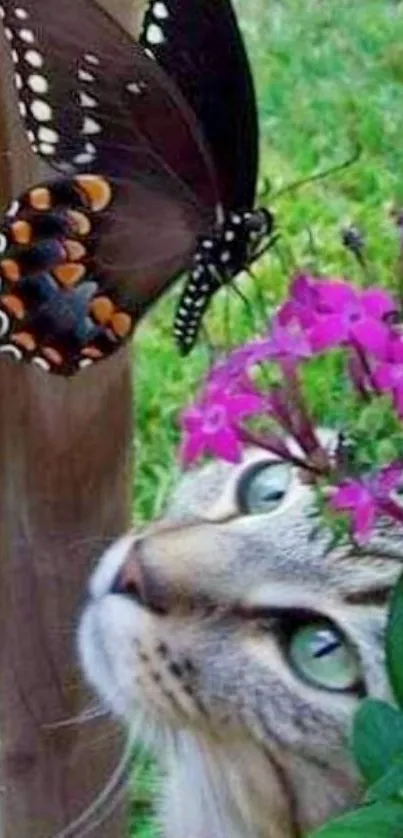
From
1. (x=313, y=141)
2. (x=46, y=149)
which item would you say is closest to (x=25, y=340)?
(x=46, y=149)

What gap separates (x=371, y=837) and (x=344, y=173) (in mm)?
2085

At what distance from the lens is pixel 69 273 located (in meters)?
1.55

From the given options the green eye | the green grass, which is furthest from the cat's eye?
the green grass

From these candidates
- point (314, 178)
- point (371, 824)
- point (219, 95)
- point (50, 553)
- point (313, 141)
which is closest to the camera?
point (371, 824)

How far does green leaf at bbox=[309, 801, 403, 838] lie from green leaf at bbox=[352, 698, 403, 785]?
0.03 meters

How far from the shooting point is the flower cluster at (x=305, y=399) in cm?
135

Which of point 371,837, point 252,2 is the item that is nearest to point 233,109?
point 371,837

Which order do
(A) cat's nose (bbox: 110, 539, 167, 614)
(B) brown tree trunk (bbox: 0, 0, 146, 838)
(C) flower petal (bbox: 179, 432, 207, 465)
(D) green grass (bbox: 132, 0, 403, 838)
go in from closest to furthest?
(C) flower petal (bbox: 179, 432, 207, 465)
(A) cat's nose (bbox: 110, 539, 167, 614)
(B) brown tree trunk (bbox: 0, 0, 146, 838)
(D) green grass (bbox: 132, 0, 403, 838)

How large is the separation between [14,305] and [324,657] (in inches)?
12.3

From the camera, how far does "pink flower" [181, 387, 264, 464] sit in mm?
1408

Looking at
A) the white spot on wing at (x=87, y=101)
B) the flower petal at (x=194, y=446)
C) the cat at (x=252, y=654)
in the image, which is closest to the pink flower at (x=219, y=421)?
the flower petal at (x=194, y=446)

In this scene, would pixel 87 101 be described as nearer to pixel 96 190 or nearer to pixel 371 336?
pixel 96 190

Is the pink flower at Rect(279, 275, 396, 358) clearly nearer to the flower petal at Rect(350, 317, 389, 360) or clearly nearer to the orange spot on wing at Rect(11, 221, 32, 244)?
the flower petal at Rect(350, 317, 389, 360)

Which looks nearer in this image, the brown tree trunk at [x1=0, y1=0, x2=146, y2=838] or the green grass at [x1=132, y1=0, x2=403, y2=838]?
the brown tree trunk at [x1=0, y1=0, x2=146, y2=838]
